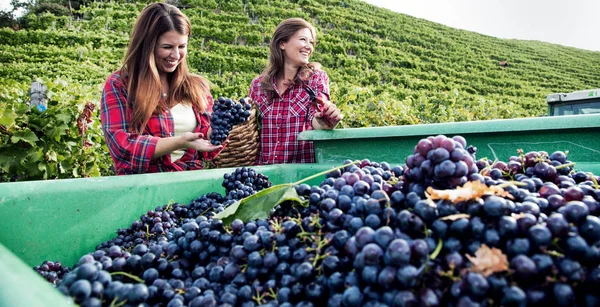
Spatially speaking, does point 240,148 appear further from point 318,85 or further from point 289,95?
point 318,85

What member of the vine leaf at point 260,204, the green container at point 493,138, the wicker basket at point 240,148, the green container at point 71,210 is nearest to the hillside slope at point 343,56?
the wicker basket at point 240,148

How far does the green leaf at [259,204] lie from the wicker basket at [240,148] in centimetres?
154

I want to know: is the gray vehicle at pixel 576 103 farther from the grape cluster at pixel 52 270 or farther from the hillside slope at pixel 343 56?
the grape cluster at pixel 52 270

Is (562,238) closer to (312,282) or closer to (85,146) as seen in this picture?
(312,282)

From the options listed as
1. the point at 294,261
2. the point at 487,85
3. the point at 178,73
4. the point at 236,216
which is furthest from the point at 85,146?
the point at 487,85

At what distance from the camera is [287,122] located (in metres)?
2.75

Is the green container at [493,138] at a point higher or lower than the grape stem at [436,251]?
higher

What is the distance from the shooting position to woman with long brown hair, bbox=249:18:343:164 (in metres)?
2.67

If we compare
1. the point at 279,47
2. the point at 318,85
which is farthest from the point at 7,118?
the point at 318,85

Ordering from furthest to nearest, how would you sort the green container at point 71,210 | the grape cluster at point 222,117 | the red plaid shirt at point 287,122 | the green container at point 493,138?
the red plaid shirt at point 287,122
the grape cluster at point 222,117
the green container at point 493,138
the green container at point 71,210

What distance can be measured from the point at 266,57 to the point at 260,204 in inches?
730

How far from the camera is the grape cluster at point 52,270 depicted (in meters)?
0.96

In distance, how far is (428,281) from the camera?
0.56 metres

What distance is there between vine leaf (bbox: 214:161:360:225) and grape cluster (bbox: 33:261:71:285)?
0.45 metres
